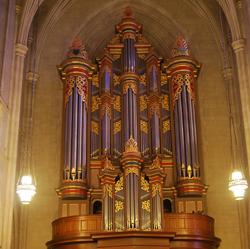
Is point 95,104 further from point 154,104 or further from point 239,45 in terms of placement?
point 239,45

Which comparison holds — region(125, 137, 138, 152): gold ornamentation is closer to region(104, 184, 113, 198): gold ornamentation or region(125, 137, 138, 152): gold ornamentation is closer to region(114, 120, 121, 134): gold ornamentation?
region(104, 184, 113, 198): gold ornamentation

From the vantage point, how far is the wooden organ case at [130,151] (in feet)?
48.5

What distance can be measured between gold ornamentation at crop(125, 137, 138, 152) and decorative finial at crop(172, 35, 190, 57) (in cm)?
384

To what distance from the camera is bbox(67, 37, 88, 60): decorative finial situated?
59.2 feet

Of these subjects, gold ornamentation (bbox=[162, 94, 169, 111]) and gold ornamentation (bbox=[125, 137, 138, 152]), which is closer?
gold ornamentation (bbox=[125, 137, 138, 152])

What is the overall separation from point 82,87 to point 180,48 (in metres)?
3.48

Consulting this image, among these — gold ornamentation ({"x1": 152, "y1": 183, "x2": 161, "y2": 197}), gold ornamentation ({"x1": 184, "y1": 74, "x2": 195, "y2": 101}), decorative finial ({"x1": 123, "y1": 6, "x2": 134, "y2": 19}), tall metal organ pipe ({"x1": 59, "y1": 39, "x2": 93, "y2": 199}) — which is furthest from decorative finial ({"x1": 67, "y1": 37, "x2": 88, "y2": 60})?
gold ornamentation ({"x1": 152, "y1": 183, "x2": 161, "y2": 197})

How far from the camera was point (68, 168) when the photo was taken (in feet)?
54.1

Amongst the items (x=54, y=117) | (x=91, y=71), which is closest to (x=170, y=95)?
(x=91, y=71)

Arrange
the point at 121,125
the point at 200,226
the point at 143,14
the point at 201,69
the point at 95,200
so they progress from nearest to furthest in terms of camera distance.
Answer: the point at 200,226
the point at 95,200
the point at 121,125
the point at 201,69
the point at 143,14

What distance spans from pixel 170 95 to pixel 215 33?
9.97ft

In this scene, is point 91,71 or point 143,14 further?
point 143,14

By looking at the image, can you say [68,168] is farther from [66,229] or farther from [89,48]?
[89,48]

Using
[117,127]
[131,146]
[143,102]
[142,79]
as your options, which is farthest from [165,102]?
[131,146]
